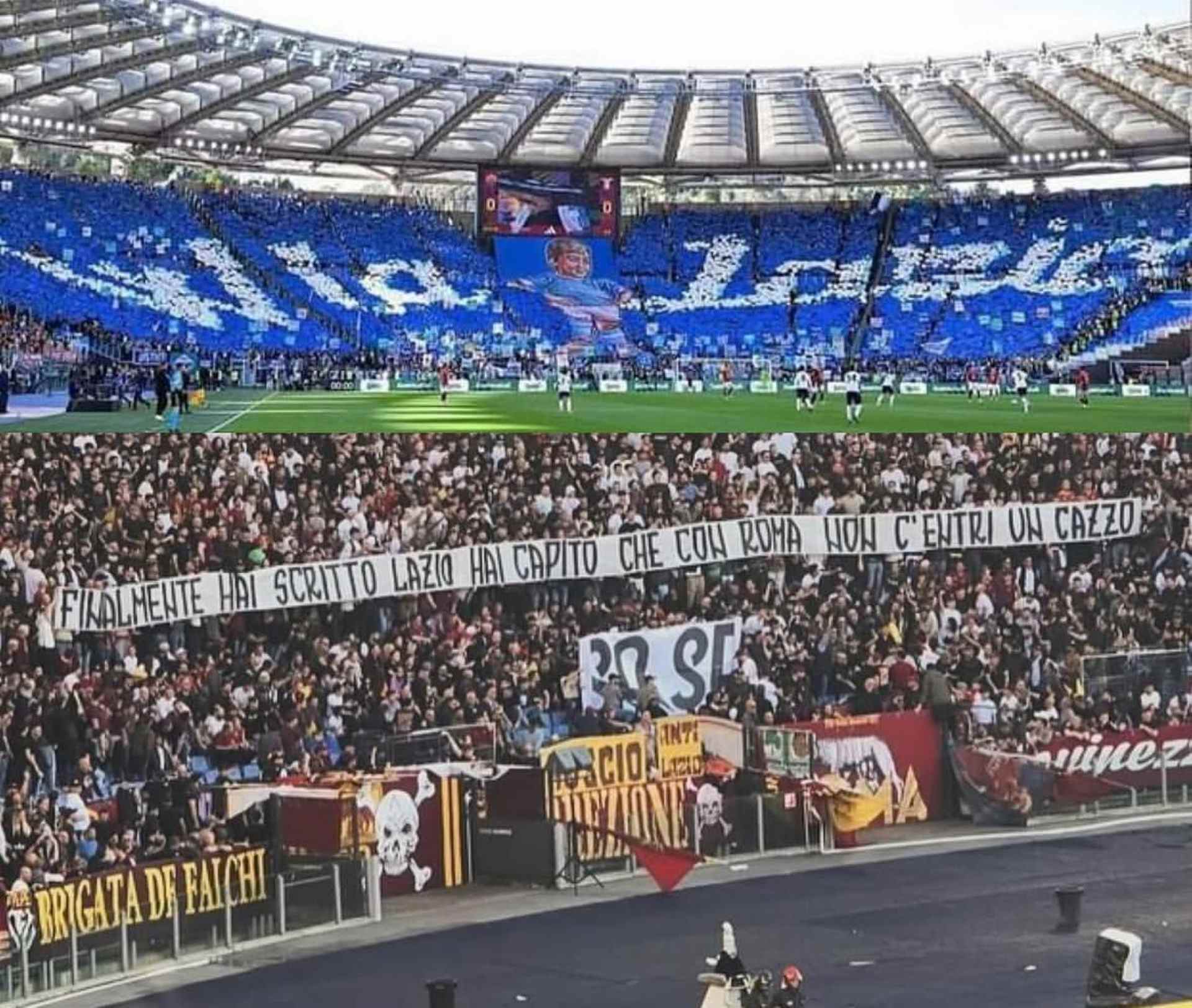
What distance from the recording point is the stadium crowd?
2045 cm

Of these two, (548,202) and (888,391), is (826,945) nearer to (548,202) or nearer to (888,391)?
(888,391)

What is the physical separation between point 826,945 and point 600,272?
1035 inches

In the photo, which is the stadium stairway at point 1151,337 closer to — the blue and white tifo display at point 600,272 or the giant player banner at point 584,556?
the blue and white tifo display at point 600,272

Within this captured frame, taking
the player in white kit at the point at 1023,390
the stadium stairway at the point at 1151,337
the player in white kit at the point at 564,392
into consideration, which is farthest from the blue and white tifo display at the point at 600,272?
the player in white kit at the point at 564,392

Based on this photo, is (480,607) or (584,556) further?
(584,556)

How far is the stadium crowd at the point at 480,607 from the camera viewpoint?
20.5 meters

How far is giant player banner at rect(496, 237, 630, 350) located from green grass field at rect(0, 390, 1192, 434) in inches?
219

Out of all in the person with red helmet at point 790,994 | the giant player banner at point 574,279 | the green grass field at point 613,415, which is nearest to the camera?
the person with red helmet at point 790,994

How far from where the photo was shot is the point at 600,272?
43250 mm

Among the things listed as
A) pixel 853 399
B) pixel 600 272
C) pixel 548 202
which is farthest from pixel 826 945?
pixel 548 202

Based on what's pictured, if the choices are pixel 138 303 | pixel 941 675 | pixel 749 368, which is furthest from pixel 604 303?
pixel 941 675

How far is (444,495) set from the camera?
81.8 feet

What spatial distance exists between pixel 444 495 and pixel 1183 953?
1079 centimetres

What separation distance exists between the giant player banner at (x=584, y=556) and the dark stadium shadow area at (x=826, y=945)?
4777mm
